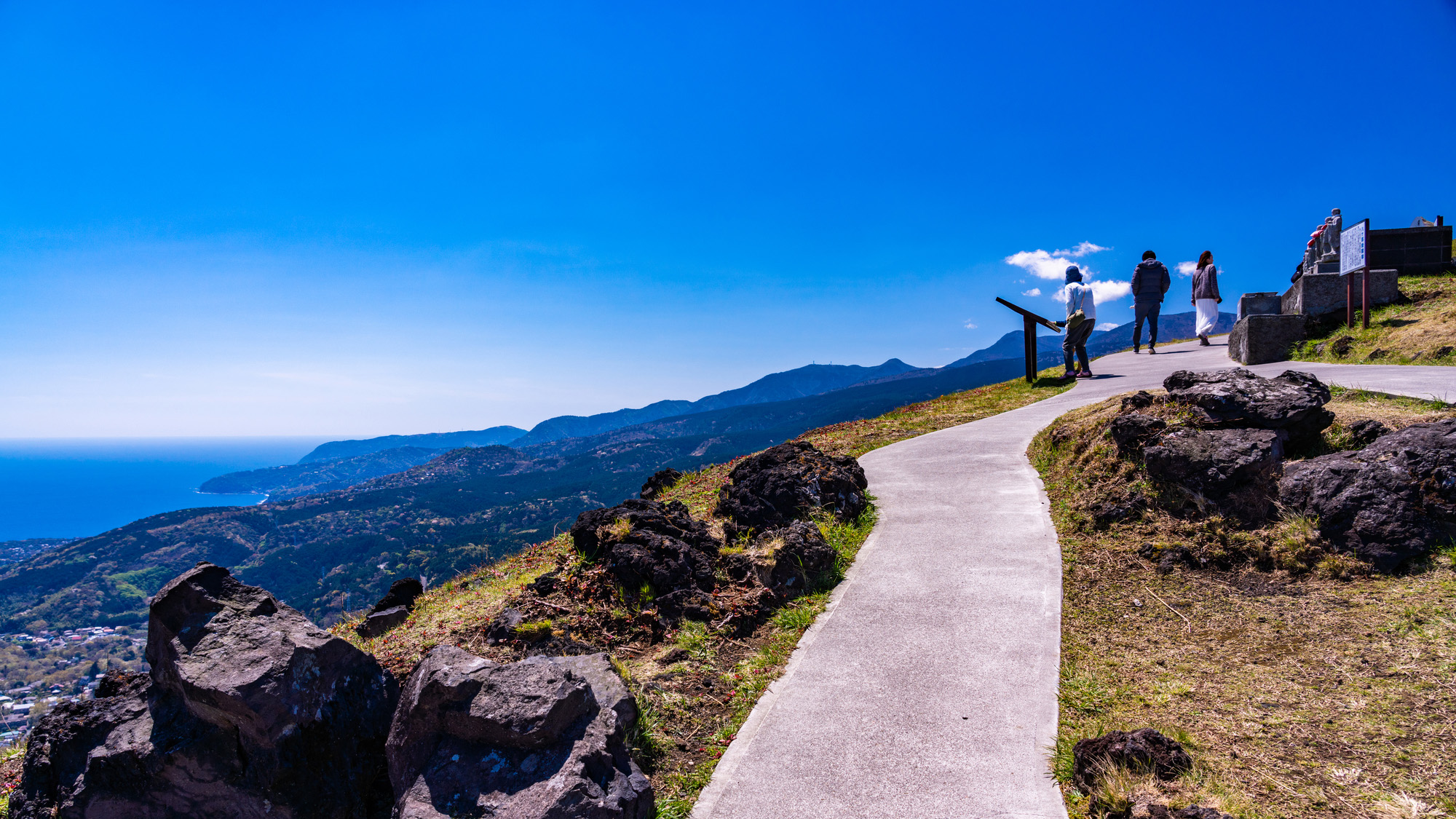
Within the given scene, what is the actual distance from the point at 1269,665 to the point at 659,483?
1066 cm

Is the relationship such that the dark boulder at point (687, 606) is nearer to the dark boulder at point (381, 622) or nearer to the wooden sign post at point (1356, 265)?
the dark boulder at point (381, 622)

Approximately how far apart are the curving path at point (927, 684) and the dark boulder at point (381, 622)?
666 cm

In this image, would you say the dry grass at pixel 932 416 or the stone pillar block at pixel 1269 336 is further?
the stone pillar block at pixel 1269 336

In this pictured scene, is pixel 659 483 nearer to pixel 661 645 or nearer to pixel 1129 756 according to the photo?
pixel 661 645

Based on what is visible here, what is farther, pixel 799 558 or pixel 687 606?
pixel 799 558

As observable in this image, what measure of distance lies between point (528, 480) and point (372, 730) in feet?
551

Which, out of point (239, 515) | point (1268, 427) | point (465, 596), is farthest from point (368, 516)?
point (1268, 427)

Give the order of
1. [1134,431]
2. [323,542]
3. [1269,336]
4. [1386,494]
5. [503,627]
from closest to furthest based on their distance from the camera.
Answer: [1386,494] → [503,627] → [1134,431] → [1269,336] → [323,542]

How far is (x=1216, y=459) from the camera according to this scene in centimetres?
694

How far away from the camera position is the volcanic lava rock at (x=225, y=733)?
13.0 feet

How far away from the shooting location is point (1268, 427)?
7215 mm

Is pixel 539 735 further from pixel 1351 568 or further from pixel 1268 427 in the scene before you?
pixel 1268 427

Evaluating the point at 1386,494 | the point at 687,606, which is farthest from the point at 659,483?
the point at 1386,494

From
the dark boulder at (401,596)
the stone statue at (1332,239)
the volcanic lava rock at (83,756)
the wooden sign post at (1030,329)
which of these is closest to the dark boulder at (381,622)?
the dark boulder at (401,596)
